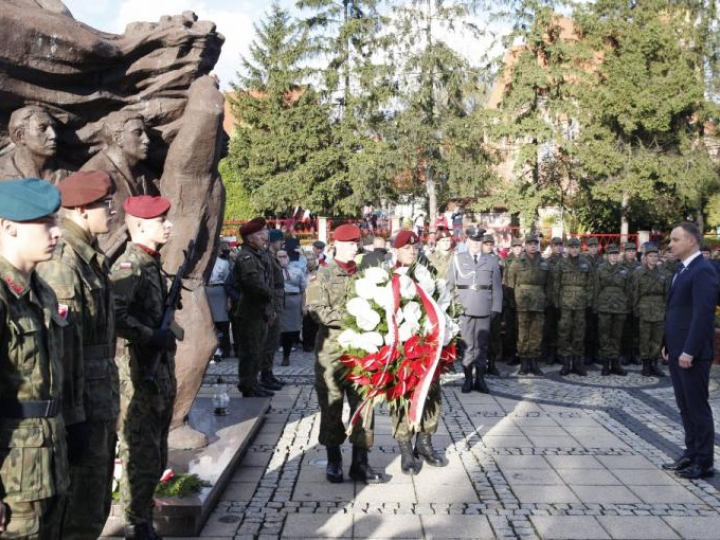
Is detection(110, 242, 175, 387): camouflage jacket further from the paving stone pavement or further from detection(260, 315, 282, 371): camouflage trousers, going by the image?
detection(260, 315, 282, 371): camouflage trousers

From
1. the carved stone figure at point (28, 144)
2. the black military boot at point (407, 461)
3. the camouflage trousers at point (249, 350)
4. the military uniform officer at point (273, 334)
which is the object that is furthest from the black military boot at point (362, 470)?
the military uniform officer at point (273, 334)

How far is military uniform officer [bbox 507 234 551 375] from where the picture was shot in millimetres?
10445

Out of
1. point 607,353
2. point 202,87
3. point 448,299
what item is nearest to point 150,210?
point 202,87

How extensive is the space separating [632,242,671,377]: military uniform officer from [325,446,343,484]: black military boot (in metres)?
6.40

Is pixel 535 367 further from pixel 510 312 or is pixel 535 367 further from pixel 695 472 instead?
pixel 695 472

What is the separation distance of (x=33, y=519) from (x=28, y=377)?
1.58 feet

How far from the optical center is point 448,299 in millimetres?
5758

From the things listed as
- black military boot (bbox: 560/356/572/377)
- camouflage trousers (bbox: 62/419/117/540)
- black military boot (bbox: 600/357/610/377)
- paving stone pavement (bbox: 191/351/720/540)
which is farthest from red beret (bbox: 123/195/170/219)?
black military boot (bbox: 600/357/610/377)

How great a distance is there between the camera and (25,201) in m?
2.55

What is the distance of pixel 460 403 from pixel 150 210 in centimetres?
520

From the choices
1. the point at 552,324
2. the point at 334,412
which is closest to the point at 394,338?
the point at 334,412

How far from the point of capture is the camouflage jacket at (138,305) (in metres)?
3.83

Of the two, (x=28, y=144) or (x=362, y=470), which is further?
(x=362, y=470)

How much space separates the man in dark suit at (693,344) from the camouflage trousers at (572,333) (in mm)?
4447
